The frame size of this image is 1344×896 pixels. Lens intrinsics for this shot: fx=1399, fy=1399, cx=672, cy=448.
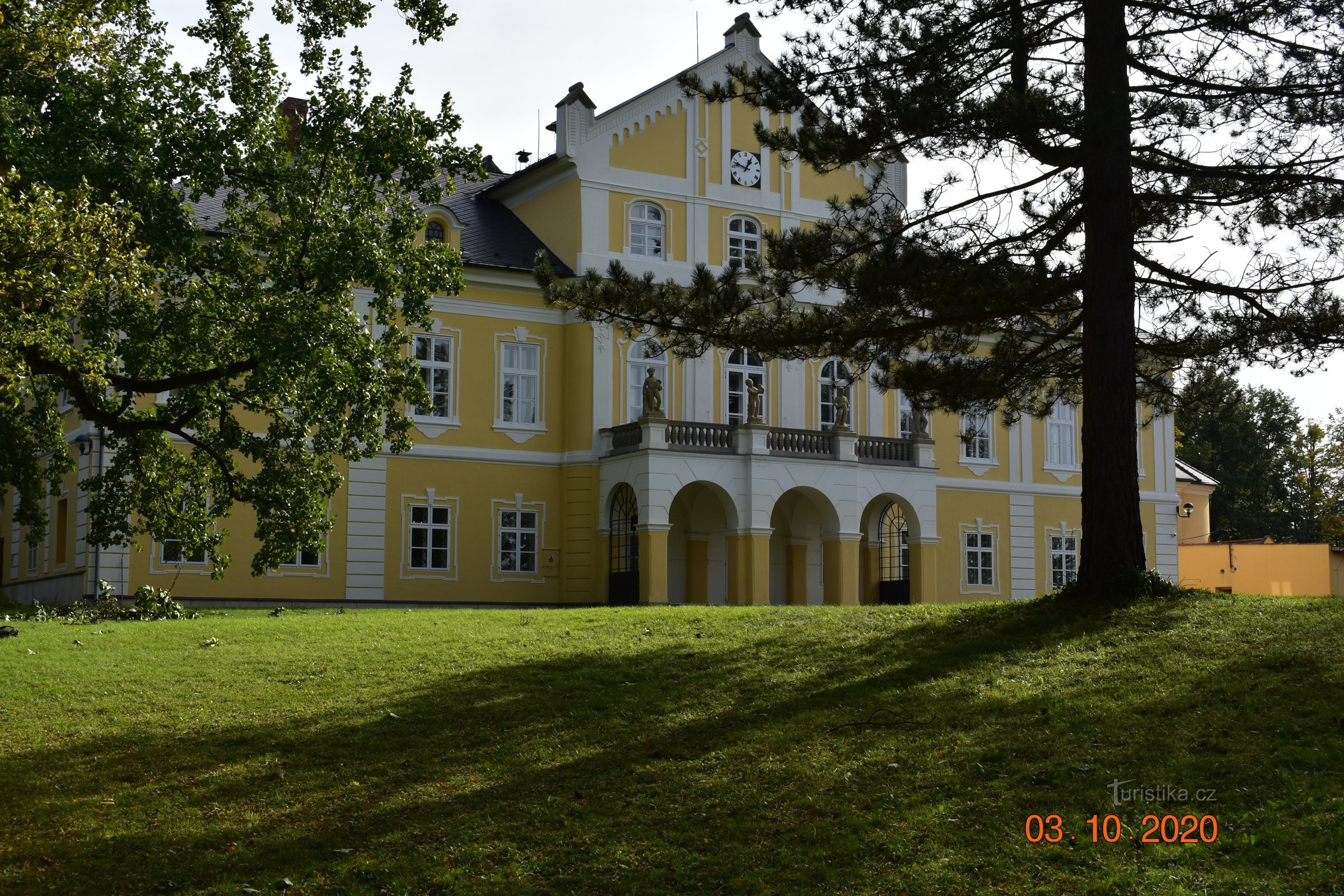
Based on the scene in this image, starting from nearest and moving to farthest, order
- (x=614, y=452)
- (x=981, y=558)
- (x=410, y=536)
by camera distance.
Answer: (x=410, y=536) → (x=614, y=452) → (x=981, y=558)

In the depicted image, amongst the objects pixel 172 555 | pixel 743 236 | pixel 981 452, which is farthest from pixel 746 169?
pixel 172 555


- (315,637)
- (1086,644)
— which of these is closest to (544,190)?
(315,637)

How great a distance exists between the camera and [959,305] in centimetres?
1545

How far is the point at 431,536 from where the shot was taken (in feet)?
104

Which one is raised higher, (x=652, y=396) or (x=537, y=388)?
(x=537, y=388)

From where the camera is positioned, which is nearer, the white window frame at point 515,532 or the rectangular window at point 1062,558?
the white window frame at point 515,532

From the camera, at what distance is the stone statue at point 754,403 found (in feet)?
106

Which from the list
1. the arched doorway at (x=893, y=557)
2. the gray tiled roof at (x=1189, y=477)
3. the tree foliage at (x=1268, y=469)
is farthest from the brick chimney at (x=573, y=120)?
the tree foliage at (x=1268, y=469)

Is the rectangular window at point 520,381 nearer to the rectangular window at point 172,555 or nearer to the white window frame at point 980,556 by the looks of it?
the rectangular window at point 172,555

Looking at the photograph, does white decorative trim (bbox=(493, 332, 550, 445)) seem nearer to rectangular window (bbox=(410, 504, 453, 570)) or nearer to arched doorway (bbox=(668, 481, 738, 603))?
rectangular window (bbox=(410, 504, 453, 570))

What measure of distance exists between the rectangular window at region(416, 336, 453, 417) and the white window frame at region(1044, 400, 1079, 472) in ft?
57.8

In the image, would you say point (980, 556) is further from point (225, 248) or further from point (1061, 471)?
point (225, 248)

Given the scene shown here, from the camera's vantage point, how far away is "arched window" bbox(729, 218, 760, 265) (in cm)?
3541

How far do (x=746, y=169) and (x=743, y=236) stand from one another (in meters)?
1.77
